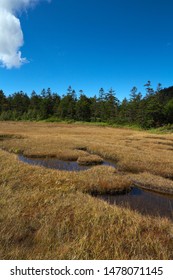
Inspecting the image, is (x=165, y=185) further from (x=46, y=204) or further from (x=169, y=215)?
(x=46, y=204)

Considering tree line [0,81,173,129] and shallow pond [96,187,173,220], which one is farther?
tree line [0,81,173,129]

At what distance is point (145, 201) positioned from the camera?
10312 mm

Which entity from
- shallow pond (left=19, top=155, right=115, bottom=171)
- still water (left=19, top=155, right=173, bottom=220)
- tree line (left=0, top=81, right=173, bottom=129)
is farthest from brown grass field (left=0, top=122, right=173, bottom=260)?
tree line (left=0, top=81, right=173, bottom=129)

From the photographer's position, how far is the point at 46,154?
20.2 metres

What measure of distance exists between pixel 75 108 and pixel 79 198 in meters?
77.6

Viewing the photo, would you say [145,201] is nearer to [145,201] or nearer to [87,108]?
[145,201]

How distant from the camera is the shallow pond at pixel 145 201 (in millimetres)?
9234

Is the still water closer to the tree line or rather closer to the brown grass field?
the brown grass field

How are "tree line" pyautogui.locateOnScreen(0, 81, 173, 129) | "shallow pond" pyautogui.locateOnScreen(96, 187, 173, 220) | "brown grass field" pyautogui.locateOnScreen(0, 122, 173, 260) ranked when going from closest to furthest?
1. "brown grass field" pyautogui.locateOnScreen(0, 122, 173, 260)
2. "shallow pond" pyautogui.locateOnScreen(96, 187, 173, 220)
3. "tree line" pyautogui.locateOnScreen(0, 81, 173, 129)

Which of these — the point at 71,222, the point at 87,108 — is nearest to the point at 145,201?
the point at 71,222

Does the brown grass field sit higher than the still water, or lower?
higher

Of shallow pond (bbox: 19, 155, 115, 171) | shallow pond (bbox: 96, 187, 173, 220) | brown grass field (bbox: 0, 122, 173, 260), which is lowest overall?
shallow pond (bbox: 96, 187, 173, 220)

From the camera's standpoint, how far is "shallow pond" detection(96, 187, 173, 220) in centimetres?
923

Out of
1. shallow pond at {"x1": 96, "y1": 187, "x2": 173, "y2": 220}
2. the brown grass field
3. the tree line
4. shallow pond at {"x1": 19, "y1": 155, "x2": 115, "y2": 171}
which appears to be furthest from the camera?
the tree line
